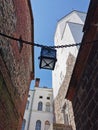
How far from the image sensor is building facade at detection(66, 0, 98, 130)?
312cm

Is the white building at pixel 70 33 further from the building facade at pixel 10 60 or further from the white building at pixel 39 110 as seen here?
the building facade at pixel 10 60

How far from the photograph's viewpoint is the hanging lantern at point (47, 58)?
11.3ft

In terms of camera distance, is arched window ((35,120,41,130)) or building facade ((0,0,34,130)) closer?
building facade ((0,0,34,130))

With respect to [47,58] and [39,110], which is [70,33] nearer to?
[39,110]

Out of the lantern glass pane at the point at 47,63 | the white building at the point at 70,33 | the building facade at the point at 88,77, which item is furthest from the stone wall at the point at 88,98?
the white building at the point at 70,33

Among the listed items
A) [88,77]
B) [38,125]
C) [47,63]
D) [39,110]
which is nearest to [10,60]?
[47,63]

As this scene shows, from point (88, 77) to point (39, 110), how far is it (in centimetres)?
1603

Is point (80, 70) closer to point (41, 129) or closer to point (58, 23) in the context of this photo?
point (41, 129)

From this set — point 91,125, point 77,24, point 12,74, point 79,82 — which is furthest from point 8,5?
point 77,24

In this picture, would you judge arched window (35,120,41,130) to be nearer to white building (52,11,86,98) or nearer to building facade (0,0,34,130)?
white building (52,11,86,98)

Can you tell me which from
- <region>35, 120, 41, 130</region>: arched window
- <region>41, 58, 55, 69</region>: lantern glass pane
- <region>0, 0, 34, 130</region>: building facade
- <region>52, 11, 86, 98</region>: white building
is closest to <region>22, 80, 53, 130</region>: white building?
<region>35, 120, 41, 130</region>: arched window

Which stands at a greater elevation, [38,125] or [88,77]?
[38,125]

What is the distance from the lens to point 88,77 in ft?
11.4

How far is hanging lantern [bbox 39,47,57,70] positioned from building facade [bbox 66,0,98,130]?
2.06 ft
